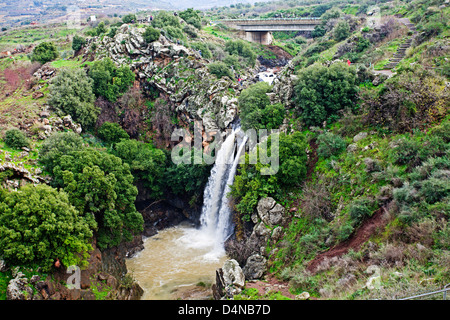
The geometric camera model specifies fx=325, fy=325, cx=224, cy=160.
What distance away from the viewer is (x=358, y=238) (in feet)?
56.5

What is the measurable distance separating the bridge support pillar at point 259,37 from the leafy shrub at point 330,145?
174 ft

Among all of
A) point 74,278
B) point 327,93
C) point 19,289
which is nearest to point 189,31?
point 327,93

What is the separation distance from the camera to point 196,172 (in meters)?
32.1

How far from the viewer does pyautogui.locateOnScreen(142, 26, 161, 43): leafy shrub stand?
139ft

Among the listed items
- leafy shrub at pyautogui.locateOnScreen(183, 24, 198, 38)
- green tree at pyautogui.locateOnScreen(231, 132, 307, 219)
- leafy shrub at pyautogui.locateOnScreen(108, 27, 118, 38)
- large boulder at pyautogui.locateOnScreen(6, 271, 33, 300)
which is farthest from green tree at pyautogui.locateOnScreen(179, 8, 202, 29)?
large boulder at pyautogui.locateOnScreen(6, 271, 33, 300)

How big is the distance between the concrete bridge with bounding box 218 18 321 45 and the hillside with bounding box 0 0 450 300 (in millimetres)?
20432

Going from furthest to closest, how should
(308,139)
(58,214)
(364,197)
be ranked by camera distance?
1. (308,139)
2. (58,214)
3. (364,197)

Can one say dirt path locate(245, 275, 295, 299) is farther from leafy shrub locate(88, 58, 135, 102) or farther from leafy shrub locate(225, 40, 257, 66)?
→ leafy shrub locate(225, 40, 257, 66)

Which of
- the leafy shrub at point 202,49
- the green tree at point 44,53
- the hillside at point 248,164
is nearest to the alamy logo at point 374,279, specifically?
the hillside at point 248,164

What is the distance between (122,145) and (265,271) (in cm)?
1880

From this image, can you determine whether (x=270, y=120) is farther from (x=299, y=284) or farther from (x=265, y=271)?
(x=299, y=284)

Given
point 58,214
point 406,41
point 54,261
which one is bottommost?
point 54,261

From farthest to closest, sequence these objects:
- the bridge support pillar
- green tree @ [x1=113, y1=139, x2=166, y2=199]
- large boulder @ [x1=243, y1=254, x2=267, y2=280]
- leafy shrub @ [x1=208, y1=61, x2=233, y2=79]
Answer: the bridge support pillar, leafy shrub @ [x1=208, y1=61, x2=233, y2=79], green tree @ [x1=113, y1=139, x2=166, y2=199], large boulder @ [x1=243, y1=254, x2=267, y2=280]

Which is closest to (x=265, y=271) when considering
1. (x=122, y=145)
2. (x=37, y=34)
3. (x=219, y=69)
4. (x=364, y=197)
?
(x=364, y=197)
